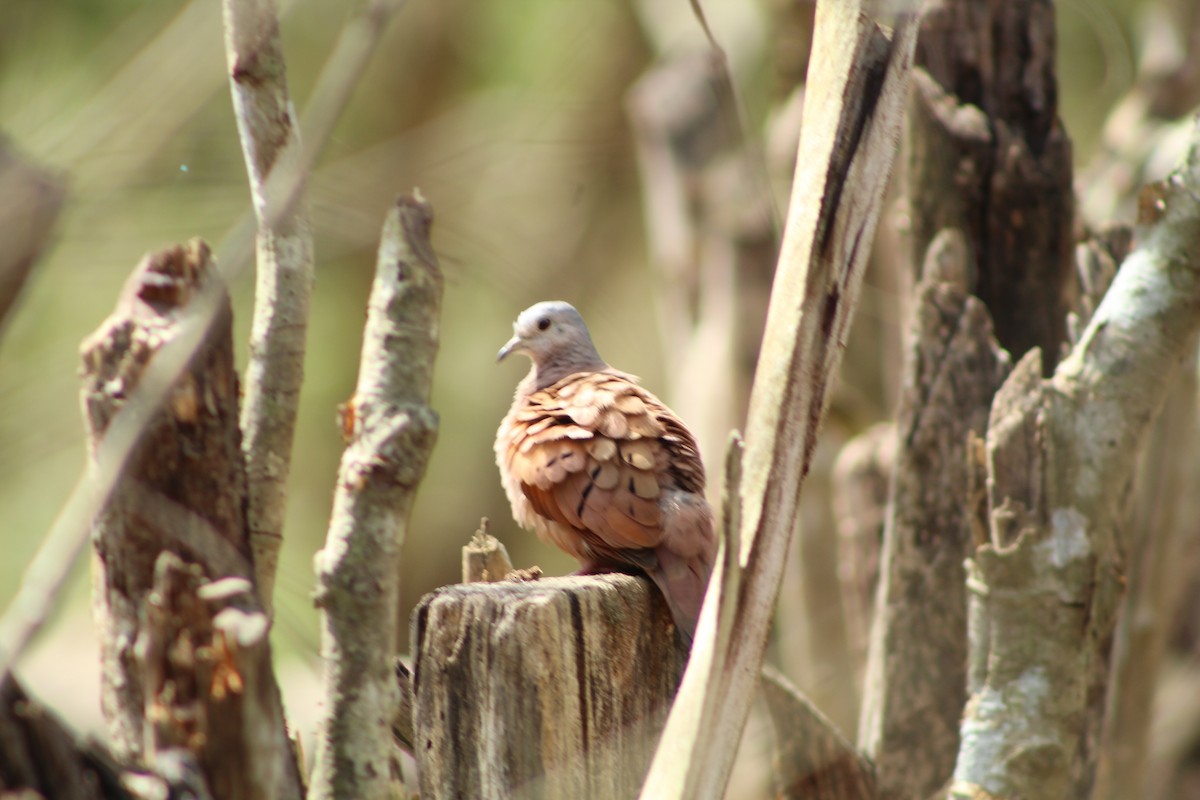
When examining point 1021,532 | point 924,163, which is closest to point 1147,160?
point 924,163

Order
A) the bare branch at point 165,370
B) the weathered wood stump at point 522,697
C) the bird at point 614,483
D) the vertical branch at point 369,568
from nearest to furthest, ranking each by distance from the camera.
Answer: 1. the bare branch at point 165,370
2. the weathered wood stump at point 522,697
3. the vertical branch at point 369,568
4. the bird at point 614,483

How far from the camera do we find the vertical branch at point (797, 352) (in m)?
2.01

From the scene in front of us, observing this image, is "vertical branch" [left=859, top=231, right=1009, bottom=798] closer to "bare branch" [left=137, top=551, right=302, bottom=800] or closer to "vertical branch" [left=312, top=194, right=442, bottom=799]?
"vertical branch" [left=312, top=194, right=442, bottom=799]

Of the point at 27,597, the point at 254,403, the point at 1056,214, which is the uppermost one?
the point at 1056,214

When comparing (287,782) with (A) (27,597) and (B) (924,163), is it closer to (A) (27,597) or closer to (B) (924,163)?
(A) (27,597)

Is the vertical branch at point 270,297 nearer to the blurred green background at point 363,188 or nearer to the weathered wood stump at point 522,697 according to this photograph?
the blurred green background at point 363,188

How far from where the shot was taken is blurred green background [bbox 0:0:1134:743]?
250 centimetres

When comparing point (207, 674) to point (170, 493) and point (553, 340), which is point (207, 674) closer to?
point (170, 493)

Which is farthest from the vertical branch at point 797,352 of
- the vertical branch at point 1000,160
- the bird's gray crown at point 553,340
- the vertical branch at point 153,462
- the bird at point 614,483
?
the bird's gray crown at point 553,340

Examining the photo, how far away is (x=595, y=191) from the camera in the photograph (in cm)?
1036

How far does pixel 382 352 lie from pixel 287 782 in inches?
38.0

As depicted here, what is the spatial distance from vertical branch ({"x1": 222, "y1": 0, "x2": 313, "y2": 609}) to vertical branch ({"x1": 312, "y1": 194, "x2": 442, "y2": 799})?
0.46 ft

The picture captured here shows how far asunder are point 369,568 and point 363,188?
87 centimetres

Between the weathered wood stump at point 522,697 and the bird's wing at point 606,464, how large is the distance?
0.69 m
